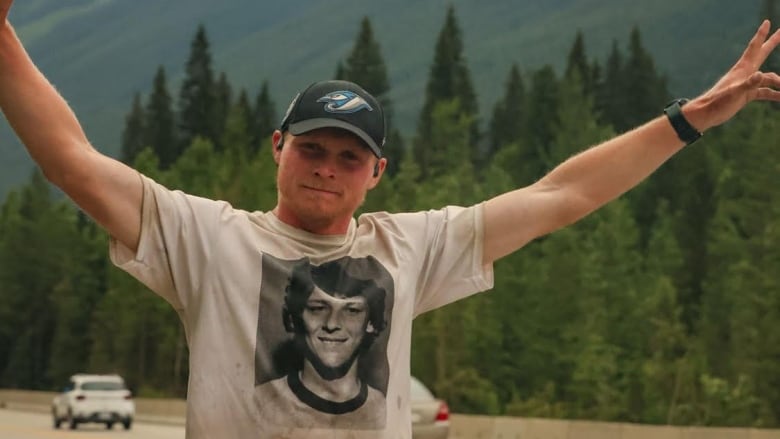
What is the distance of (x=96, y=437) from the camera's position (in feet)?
147

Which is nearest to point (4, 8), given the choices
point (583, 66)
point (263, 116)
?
point (583, 66)

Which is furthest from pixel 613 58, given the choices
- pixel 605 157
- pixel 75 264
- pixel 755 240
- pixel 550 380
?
pixel 605 157

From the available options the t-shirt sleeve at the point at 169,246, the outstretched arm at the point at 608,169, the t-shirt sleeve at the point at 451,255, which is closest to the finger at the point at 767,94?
the outstretched arm at the point at 608,169

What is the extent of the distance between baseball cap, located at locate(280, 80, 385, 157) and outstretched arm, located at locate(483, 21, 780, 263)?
411 millimetres

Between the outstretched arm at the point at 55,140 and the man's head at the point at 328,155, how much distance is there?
42 cm

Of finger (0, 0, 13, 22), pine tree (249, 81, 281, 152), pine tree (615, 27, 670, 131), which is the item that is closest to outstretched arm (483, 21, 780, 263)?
finger (0, 0, 13, 22)

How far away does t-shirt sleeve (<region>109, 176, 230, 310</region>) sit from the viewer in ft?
14.5

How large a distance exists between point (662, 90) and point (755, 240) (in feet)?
272

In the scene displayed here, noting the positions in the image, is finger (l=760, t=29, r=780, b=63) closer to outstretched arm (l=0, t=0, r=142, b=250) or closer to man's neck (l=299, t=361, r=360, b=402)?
man's neck (l=299, t=361, r=360, b=402)

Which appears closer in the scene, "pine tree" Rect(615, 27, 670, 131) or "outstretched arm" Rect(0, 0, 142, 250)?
"outstretched arm" Rect(0, 0, 142, 250)

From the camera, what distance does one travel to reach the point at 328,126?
451cm

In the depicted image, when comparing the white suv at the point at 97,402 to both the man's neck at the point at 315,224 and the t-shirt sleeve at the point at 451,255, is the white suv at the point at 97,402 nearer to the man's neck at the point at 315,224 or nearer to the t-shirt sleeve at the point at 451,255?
the t-shirt sleeve at the point at 451,255

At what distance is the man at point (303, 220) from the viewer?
4.34m

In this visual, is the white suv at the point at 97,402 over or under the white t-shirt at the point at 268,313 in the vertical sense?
over
